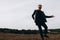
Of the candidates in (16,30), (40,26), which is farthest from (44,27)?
(16,30)

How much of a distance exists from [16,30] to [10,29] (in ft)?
1.96

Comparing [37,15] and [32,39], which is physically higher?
[37,15]

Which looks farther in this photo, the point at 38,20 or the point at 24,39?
the point at 24,39

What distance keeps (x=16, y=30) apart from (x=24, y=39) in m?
9.03

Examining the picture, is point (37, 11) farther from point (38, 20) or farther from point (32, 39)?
point (32, 39)

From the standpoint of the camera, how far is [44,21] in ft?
57.8

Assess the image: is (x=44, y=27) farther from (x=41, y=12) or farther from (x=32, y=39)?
(x=32, y=39)

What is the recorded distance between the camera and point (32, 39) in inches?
812

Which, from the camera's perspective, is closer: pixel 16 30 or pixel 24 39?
pixel 24 39

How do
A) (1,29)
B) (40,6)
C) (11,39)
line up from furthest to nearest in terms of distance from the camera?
(1,29), (11,39), (40,6)

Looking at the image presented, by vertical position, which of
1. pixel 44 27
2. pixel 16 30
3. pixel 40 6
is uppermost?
pixel 40 6

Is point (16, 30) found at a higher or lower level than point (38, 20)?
lower

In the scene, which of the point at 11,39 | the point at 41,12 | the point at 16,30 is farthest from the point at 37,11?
the point at 16,30

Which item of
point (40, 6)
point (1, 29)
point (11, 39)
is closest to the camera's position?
point (40, 6)
